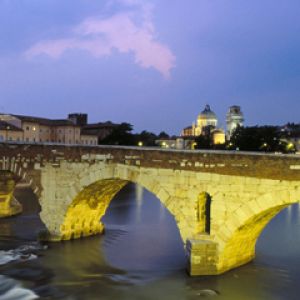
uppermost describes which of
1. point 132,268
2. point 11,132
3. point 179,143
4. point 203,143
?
point 179,143

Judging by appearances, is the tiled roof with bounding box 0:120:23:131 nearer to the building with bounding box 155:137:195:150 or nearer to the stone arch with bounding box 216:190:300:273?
the stone arch with bounding box 216:190:300:273

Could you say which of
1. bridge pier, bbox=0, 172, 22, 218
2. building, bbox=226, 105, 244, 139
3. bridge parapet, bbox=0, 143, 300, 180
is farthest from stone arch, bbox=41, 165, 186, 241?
building, bbox=226, 105, 244, 139

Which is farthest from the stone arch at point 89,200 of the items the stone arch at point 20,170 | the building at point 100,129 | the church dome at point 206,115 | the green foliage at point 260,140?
the church dome at point 206,115

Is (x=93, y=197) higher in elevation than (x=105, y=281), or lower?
higher

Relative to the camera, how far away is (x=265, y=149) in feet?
171

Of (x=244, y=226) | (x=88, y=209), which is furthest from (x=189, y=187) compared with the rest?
(x=88, y=209)

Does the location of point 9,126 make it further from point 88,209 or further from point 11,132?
point 88,209

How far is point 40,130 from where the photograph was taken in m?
58.4

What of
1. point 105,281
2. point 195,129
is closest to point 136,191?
point 105,281

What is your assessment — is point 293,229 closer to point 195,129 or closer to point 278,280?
point 278,280

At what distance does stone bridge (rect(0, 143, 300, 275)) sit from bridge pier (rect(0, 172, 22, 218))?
4898mm

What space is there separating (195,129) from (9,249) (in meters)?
98.9

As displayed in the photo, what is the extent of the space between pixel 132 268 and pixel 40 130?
1780 inches

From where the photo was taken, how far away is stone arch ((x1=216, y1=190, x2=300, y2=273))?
12539 mm
